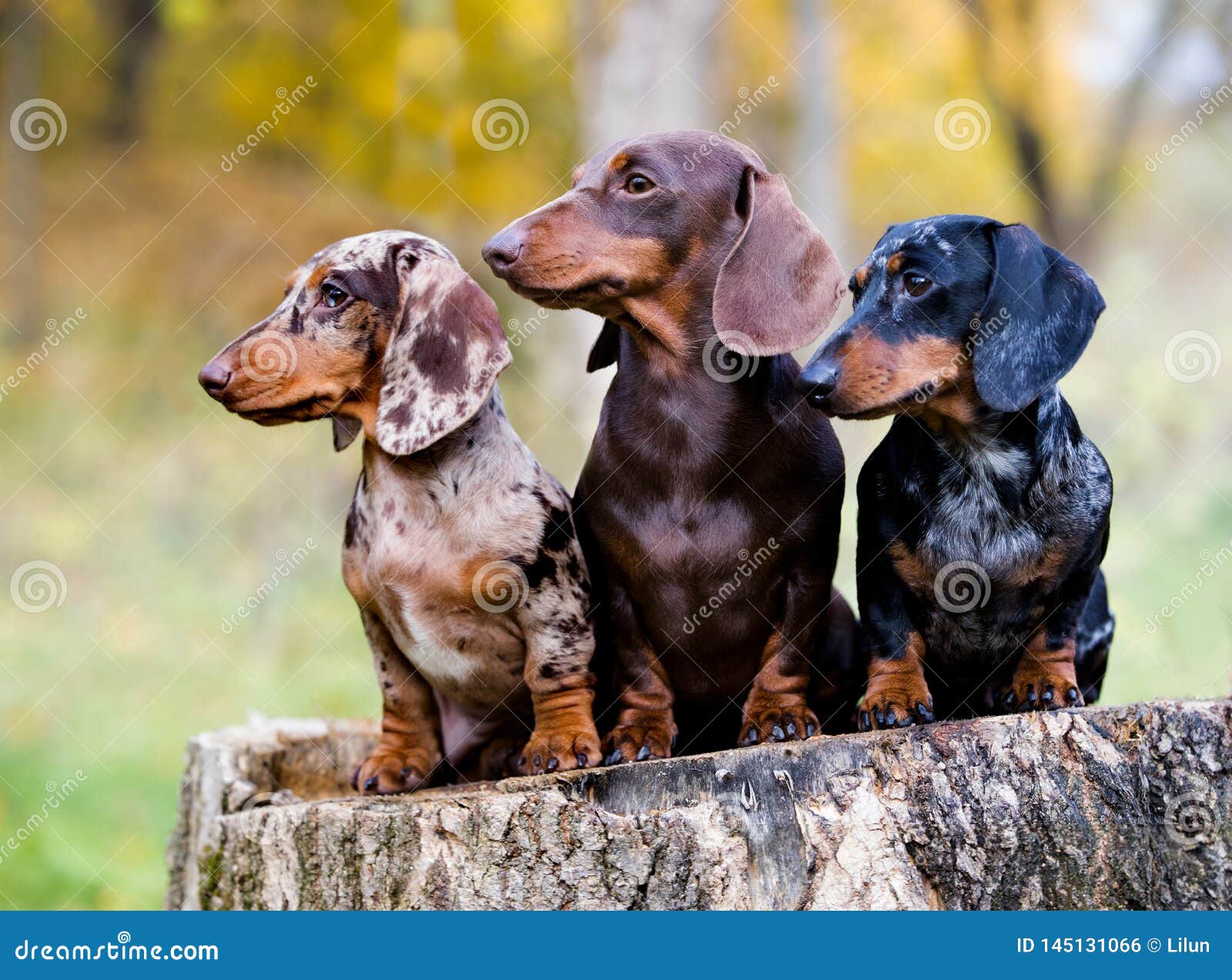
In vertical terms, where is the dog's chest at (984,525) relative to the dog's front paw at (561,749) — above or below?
above

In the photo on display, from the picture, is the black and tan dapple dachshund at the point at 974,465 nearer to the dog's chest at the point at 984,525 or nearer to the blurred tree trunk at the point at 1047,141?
the dog's chest at the point at 984,525

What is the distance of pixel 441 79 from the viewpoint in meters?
13.9

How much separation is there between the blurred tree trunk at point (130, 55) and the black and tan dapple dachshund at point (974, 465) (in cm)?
1735

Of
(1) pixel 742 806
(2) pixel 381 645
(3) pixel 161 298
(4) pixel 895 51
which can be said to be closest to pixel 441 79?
(3) pixel 161 298

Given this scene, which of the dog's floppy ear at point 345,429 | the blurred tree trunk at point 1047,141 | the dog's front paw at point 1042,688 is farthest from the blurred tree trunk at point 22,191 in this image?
the dog's front paw at point 1042,688

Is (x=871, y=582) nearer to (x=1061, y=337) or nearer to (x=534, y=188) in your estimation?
(x=1061, y=337)

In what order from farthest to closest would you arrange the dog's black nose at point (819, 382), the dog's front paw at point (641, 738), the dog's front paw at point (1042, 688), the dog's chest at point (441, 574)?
the dog's chest at point (441, 574) → the dog's front paw at point (641, 738) → the dog's front paw at point (1042, 688) → the dog's black nose at point (819, 382)

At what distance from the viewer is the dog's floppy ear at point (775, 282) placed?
3846 mm

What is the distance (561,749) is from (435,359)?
3.92ft

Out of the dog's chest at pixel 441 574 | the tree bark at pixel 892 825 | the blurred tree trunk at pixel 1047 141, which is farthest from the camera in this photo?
the blurred tree trunk at pixel 1047 141

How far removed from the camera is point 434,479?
395 cm

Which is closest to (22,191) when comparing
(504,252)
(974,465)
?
(504,252)

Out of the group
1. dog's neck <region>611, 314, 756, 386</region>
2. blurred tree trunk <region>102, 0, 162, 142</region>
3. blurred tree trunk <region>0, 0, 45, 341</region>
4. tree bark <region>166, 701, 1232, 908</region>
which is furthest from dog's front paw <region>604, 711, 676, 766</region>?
blurred tree trunk <region>102, 0, 162, 142</region>

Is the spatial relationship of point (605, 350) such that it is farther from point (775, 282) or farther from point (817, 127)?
point (817, 127)
